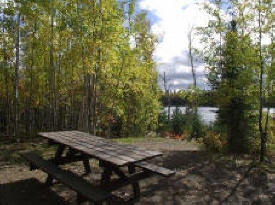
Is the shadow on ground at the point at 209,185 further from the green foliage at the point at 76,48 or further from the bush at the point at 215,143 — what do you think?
the green foliage at the point at 76,48

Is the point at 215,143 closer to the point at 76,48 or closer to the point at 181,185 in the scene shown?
the point at 181,185

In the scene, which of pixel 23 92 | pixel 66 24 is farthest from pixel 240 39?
pixel 23 92

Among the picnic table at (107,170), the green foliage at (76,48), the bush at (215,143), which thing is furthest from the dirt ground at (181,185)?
the green foliage at (76,48)

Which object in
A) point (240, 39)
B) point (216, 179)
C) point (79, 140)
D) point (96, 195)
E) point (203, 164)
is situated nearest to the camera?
point (96, 195)

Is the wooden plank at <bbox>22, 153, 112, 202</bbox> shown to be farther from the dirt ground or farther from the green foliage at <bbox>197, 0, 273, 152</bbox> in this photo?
the green foliage at <bbox>197, 0, 273, 152</bbox>

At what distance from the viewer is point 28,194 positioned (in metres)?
4.20

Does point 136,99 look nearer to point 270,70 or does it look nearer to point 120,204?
point 270,70

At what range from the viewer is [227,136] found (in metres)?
8.73

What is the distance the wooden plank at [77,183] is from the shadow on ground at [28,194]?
15.8 inches

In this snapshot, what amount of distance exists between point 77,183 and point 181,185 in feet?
7.00

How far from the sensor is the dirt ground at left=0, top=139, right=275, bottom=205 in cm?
407

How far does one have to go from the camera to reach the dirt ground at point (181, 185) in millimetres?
4070

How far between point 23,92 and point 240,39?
11.2 meters

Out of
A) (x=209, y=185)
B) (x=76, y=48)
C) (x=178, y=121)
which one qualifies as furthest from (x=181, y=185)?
(x=178, y=121)
